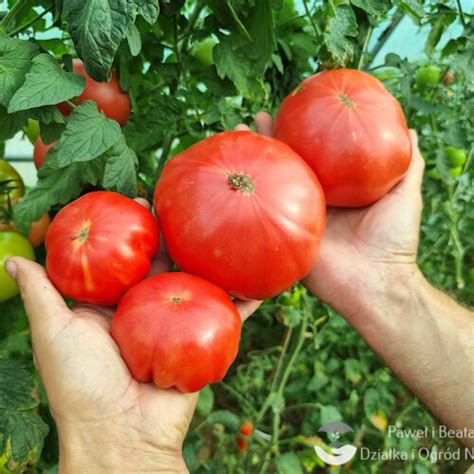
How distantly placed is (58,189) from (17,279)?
163 mm

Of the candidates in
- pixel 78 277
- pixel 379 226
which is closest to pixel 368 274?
pixel 379 226

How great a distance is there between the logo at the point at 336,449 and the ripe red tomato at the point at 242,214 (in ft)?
2.19

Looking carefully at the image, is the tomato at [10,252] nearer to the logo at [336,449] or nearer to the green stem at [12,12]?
the green stem at [12,12]

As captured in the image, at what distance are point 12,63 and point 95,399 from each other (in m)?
0.50

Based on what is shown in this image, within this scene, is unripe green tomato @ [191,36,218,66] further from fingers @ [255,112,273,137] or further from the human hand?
the human hand

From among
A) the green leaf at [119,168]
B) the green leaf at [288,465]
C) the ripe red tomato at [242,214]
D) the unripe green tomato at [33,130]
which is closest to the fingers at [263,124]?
the ripe red tomato at [242,214]

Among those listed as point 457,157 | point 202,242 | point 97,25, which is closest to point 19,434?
point 202,242

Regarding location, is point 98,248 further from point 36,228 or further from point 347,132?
point 347,132

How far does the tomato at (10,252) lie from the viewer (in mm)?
997

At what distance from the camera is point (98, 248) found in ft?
2.74

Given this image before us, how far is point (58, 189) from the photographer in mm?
940

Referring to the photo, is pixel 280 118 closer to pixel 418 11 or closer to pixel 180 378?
pixel 418 11

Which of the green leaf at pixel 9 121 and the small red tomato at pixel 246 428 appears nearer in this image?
the green leaf at pixel 9 121

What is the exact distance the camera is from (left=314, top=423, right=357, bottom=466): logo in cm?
140
